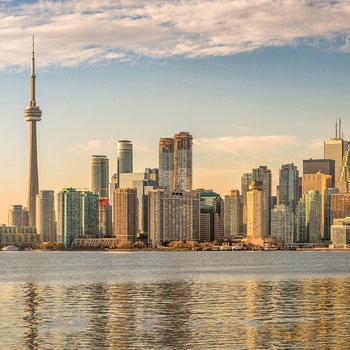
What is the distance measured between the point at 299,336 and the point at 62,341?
712 inches

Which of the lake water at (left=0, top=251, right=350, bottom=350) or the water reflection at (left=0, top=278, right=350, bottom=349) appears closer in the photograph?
the lake water at (left=0, top=251, right=350, bottom=350)

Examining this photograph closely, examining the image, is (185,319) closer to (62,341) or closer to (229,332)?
(229,332)

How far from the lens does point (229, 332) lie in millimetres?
71938

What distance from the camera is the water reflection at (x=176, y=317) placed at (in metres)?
67.6

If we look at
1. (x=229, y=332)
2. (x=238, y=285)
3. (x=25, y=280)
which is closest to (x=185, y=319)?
(x=229, y=332)

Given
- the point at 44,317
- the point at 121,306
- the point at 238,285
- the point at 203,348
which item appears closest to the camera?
the point at 203,348

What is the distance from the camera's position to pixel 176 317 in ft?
269

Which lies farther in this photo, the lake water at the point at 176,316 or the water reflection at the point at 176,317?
the water reflection at the point at 176,317

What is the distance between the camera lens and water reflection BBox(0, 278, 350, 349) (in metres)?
67.6

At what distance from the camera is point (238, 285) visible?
128 metres

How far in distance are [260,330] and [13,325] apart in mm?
20943

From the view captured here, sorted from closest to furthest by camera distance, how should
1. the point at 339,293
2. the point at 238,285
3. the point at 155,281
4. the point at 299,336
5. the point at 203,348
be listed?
the point at 203,348 < the point at 299,336 < the point at 339,293 < the point at 238,285 < the point at 155,281

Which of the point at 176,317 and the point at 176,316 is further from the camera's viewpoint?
the point at 176,316

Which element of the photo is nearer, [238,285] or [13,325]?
[13,325]
